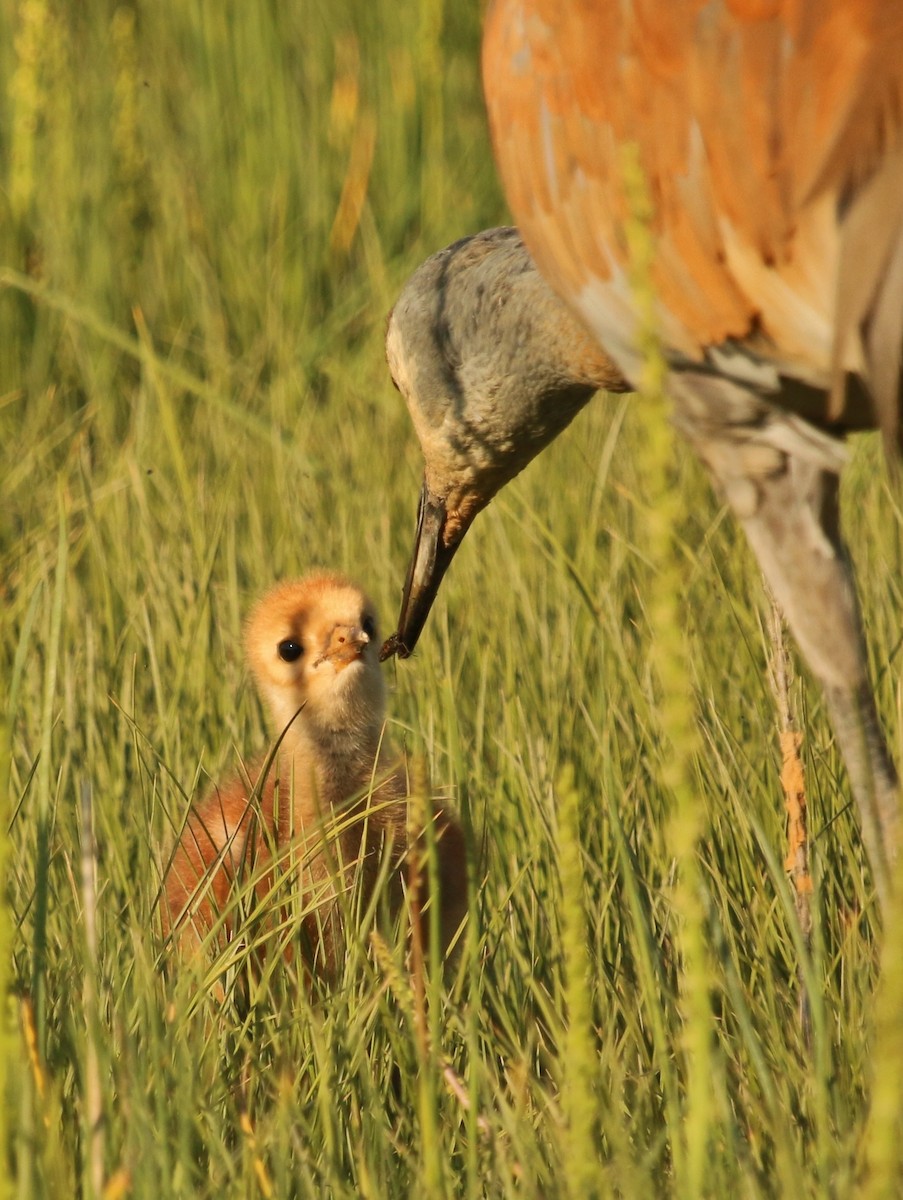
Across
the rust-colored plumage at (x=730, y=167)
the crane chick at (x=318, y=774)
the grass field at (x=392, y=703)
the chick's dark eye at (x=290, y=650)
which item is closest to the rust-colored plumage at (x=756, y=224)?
the rust-colored plumage at (x=730, y=167)

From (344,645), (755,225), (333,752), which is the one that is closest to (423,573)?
(344,645)

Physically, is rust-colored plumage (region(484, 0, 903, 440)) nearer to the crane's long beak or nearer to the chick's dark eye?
the crane's long beak

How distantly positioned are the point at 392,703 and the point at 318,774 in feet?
1.16

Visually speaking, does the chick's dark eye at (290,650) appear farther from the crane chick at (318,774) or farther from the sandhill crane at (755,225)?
the sandhill crane at (755,225)

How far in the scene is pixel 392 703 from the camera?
3.41 m

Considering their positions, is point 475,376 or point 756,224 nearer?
point 756,224

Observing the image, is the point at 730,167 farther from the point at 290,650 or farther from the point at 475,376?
the point at 290,650

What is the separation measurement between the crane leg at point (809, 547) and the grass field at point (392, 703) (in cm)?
21

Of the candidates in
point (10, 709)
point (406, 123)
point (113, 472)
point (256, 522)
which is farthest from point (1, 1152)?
point (406, 123)

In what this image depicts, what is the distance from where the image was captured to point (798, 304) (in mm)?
2158

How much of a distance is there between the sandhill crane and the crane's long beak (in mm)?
751

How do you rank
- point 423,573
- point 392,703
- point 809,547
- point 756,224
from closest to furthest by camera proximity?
point 756,224 → point 809,547 → point 423,573 → point 392,703

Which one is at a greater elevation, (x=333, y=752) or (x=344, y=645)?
(x=344, y=645)

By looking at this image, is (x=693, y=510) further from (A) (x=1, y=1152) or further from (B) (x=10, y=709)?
(A) (x=1, y=1152)
